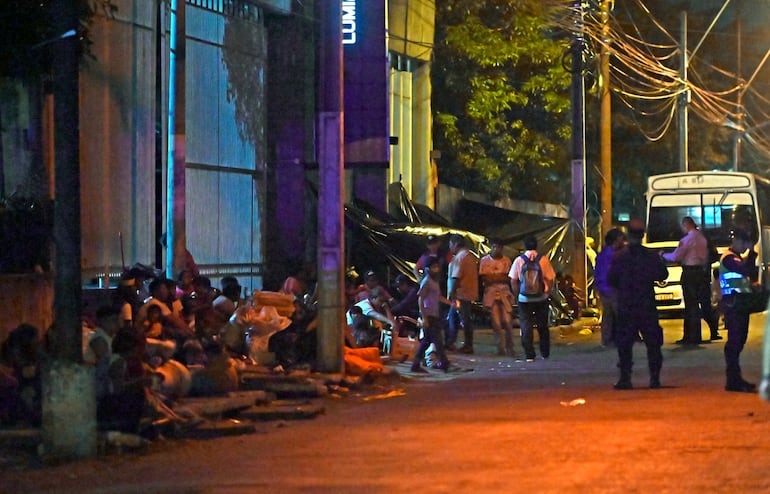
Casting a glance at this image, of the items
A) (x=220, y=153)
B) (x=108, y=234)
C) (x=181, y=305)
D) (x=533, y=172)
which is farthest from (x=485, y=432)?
(x=533, y=172)

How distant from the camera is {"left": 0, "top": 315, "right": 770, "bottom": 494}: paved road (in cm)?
811

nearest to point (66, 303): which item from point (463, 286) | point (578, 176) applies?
point (463, 286)

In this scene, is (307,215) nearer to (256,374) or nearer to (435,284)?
(435,284)

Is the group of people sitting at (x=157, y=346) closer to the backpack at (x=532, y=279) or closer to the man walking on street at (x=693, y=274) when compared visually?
the backpack at (x=532, y=279)

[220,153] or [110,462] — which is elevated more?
[220,153]

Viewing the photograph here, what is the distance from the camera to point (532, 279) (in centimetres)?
1720

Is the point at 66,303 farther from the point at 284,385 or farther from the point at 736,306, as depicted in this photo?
the point at 736,306

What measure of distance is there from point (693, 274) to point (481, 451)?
10032 mm

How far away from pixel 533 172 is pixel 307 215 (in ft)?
40.1

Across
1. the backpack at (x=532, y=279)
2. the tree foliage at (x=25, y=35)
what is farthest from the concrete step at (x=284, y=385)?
the backpack at (x=532, y=279)

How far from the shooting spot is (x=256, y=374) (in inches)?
507

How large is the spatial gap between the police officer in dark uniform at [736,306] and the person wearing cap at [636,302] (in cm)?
72

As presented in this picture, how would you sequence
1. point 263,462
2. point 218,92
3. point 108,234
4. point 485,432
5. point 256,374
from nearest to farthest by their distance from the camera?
point 263,462 < point 485,432 < point 256,374 < point 108,234 < point 218,92

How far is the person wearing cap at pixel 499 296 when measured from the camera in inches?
714
